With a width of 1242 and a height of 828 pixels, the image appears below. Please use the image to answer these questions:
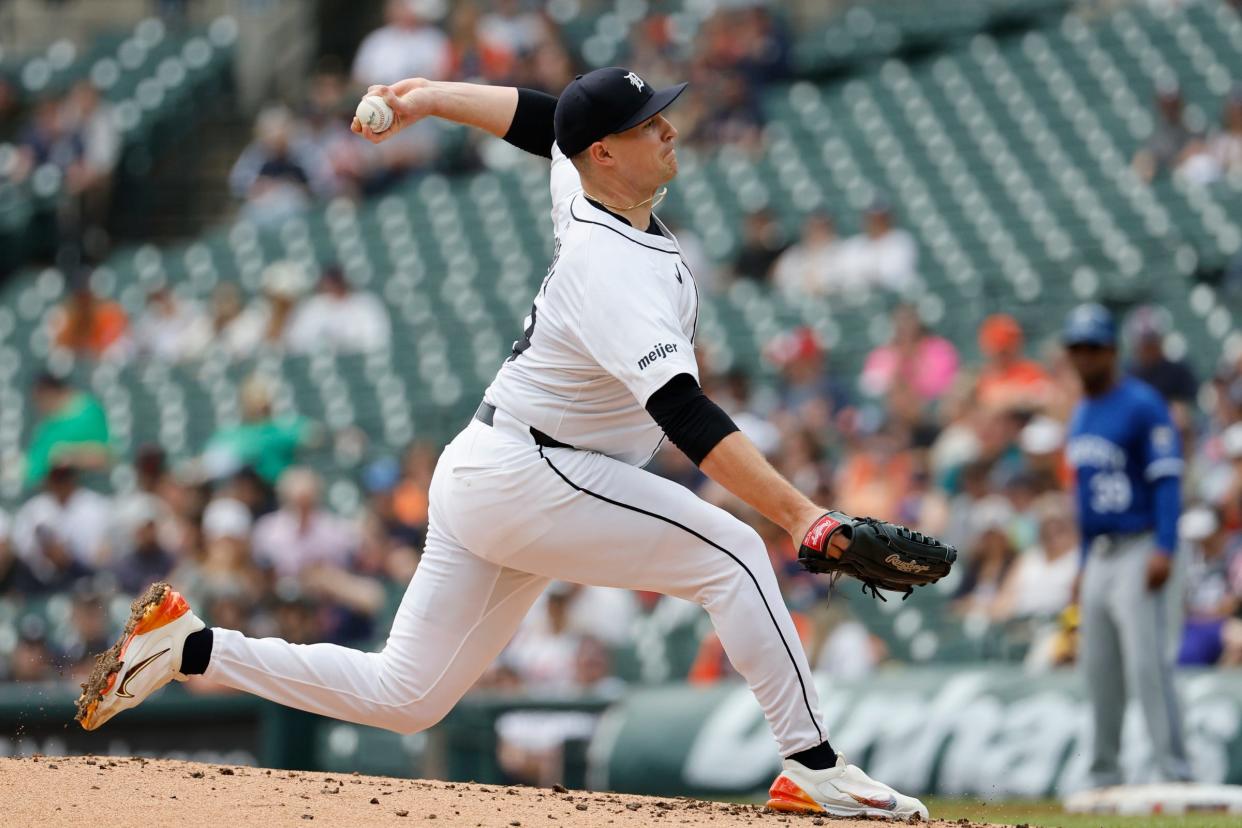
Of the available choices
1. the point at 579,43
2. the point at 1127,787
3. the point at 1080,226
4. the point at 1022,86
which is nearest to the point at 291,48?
the point at 579,43

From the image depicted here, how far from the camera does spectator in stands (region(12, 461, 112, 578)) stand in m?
11.2

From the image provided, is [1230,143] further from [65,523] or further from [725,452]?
[725,452]

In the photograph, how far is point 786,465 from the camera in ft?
31.6

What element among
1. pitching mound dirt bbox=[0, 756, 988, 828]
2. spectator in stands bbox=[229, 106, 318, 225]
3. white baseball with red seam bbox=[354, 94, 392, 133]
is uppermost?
white baseball with red seam bbox=[354, 94, 392, 133]

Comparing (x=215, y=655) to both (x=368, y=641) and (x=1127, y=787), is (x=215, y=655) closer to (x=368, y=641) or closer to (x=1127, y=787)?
(x=1127, y=787)

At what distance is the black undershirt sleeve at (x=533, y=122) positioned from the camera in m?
5.10

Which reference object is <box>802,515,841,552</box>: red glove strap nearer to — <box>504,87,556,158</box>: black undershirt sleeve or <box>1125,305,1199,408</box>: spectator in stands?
<box>504,87,556,158</box>: black undershirt sleeve

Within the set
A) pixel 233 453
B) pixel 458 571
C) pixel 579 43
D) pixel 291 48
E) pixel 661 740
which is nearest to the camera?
pixel 458 571

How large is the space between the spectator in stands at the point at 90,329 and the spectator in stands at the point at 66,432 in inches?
79.4

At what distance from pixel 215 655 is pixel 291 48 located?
1538 cm

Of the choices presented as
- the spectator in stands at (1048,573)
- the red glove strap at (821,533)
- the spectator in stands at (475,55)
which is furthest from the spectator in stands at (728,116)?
the red glove strap at (821,533)

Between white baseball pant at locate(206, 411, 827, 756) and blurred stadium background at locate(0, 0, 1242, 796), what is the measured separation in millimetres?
1411

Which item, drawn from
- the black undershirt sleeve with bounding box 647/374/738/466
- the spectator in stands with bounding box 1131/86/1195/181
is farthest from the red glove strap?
the spectator in stands with bounding box 1131/86/1195/181

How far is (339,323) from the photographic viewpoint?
13.9 meters
